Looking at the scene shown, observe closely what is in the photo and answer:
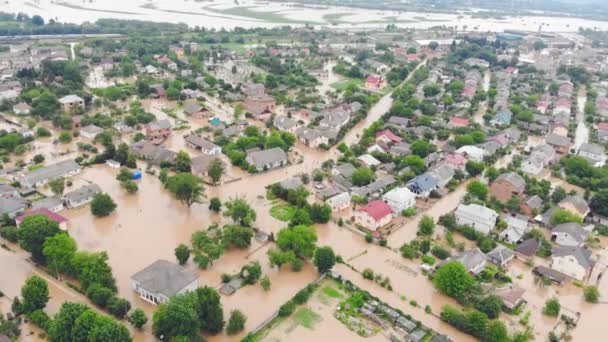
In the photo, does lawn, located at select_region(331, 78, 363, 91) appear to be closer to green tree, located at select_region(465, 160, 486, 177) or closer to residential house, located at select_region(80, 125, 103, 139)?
green tree, located at select_region(465, 160, 486, 177)

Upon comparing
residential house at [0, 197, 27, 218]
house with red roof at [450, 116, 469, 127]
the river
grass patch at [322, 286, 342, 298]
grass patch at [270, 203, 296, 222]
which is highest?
the river

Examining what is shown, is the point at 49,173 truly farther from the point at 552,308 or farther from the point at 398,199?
the point at 552,308

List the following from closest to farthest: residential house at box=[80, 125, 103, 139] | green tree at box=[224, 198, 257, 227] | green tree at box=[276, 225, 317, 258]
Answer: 1. green tree at box=[276, 225, 317, 258]
2. green tree at box=[224, 198, 257, 227]
3. residential house at box=[80, 125, 103, 139]

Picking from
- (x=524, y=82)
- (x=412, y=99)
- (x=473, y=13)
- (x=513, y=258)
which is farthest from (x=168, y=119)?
(x=473, y=13)

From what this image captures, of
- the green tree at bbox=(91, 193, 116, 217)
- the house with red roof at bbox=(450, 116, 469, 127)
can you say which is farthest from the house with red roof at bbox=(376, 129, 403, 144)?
the green tree at bbox=(91, 193, 116, 217)

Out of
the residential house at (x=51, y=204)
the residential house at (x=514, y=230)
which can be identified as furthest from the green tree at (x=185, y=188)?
the residential house at (x=514, y=230)

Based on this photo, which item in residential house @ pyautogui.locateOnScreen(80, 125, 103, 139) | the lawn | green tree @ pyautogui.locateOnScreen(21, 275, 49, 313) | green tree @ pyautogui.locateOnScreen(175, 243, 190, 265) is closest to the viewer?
green tree @ pyautogui.locateOnScreen(21, 275, 49, 313)

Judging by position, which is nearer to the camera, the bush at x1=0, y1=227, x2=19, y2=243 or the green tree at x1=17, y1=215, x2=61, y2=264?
the green tree at x1=17, y1=215, x2=61, y2=264

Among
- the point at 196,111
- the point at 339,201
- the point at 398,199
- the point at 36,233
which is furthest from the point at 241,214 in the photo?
the point at 196,111
